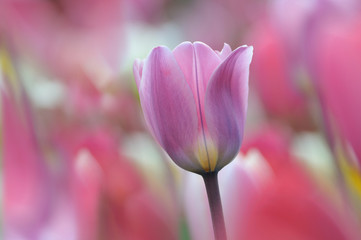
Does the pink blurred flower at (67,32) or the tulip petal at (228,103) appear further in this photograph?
the pink blurred flower at (67,32)

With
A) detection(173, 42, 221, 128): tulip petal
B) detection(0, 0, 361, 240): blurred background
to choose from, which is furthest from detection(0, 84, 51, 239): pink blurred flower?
detection(173, 42, 221, 128): tulip petal

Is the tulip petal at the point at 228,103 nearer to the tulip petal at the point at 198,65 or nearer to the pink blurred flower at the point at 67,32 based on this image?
the tulip petal at the point at 198,65

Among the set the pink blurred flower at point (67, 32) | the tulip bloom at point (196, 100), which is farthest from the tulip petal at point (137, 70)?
the pink blurred flower at point (67, 32)

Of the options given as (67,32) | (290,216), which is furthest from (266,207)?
(67,32)

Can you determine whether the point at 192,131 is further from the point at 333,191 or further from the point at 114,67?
the point at 114,67

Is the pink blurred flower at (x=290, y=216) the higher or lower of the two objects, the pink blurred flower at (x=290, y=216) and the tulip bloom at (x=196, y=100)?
the lower

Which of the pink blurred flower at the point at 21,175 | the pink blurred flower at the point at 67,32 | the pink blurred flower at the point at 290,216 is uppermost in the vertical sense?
the pink blurred flower at the point at 67,32

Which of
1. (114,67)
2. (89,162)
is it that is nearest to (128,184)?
(89,162)
